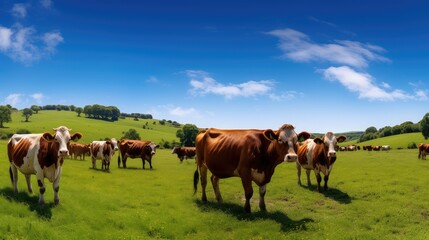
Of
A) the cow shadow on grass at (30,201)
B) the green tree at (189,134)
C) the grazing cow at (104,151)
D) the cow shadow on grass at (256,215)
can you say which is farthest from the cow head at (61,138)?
the green tree at (189,134)

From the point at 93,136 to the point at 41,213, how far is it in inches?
4932

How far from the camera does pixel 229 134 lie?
15.9m

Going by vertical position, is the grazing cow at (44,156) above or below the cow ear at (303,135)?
below

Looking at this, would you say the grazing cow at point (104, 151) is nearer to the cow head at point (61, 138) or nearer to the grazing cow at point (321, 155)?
the grazing cow at point (321, 155)

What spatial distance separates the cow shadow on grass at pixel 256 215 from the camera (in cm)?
→ 1262

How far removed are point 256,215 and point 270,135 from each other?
333 cm

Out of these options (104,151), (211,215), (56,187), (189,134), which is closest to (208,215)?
(211,215)

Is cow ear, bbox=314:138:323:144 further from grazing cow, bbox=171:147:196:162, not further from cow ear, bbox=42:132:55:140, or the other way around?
grazing cow, bbox=171:147:196:162

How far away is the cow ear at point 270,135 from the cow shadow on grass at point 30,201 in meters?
8.54

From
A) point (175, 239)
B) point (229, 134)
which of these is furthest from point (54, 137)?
point (229, 134)

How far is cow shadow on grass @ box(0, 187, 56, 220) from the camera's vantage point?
11.8 m

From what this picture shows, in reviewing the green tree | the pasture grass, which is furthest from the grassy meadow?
the green tree

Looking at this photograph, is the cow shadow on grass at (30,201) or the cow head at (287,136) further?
the cow head at (287,136)

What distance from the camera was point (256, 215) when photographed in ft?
45.6
